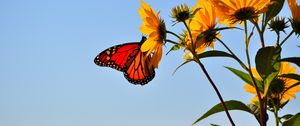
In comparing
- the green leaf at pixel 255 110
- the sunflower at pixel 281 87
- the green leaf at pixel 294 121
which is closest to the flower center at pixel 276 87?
the sunflower at pixel 281 87

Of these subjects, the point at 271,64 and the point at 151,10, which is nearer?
the point at 271,64

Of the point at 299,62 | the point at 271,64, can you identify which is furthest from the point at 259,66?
the point at 299,62

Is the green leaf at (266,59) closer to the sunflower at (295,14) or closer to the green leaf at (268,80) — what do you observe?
the green leaf at (268,80)

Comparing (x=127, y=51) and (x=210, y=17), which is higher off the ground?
(x=127, y=51)

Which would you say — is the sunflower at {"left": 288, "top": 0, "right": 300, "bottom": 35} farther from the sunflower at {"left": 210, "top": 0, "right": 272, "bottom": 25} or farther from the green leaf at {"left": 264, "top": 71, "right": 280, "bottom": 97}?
the green leaf at {"left": 264, "top": 71, "right": 280, "bottom": 97}

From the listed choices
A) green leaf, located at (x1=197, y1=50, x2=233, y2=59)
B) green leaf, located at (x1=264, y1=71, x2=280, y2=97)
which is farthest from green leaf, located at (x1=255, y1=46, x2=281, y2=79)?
green leaf, located at (x1=197, y1=50, x2=233, y2=59)

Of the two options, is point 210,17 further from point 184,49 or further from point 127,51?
point 127,51
